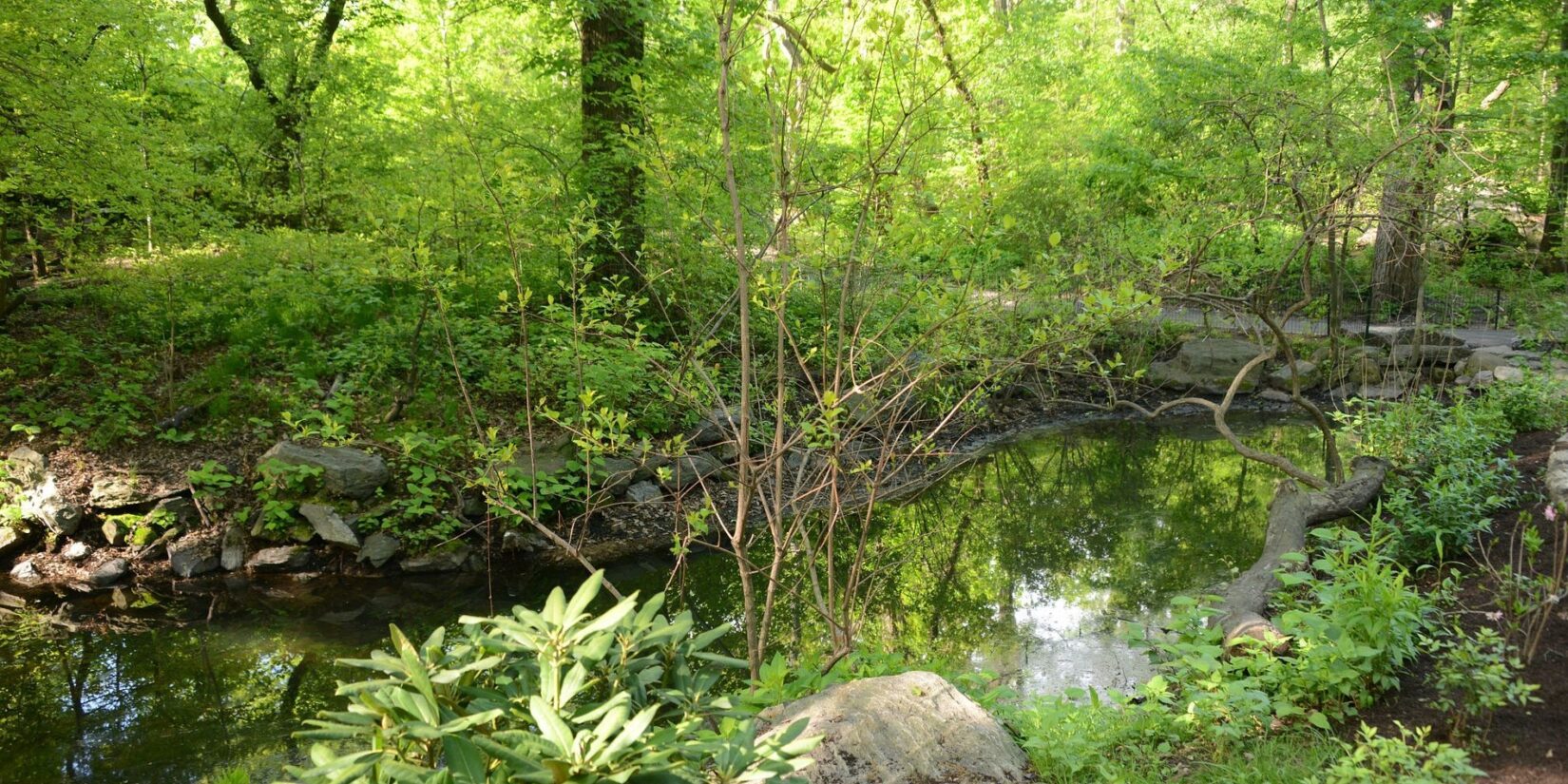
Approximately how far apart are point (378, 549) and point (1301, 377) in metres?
11.7

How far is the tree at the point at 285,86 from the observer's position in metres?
9.89

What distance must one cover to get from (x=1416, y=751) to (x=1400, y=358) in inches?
438

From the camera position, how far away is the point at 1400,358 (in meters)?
11.9

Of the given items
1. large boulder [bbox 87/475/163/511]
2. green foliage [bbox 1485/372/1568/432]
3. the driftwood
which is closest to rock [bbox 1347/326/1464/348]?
green foliage [bbox 1485/372/1568/432]

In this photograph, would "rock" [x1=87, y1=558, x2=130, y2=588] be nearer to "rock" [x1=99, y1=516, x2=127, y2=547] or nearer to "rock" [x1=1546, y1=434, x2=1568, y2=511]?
"rock" [x1=99, y1=516, x2=127, y2=547]

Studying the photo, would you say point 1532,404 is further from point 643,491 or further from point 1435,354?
point 643,491

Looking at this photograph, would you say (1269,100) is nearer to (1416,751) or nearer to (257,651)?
(1416,751)

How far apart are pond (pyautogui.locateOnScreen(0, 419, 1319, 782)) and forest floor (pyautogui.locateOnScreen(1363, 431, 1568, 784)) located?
1.67 metres

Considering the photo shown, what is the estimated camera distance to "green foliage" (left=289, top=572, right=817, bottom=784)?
155cm

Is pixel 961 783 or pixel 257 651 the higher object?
pixel 961 783

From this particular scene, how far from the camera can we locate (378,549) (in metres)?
6.79

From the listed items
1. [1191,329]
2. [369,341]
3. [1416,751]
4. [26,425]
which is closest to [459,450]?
[369,341]

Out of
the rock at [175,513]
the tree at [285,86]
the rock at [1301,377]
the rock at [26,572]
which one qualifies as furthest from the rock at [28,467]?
the rock at [1301,377]

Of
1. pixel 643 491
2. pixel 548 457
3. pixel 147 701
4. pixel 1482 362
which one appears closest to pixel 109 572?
pixel 147 701
